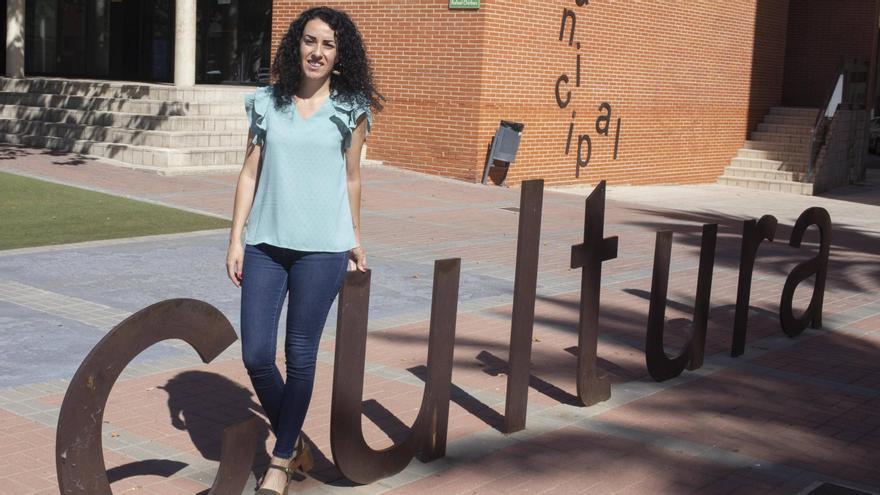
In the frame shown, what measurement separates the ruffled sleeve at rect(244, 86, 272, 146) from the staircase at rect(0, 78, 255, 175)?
11673 mm

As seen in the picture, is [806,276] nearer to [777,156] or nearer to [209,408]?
[209,408]

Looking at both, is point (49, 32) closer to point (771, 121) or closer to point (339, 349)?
point (771, 121)

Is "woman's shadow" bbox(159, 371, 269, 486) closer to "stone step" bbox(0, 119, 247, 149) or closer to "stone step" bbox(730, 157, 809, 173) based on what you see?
"stone step" bbox(0, 119, 247, 149)

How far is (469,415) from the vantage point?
6.16 m

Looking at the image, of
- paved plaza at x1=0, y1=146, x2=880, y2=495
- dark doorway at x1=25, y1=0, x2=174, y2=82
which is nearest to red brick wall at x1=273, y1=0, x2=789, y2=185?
paved plaza at x1=0, y1=146, x2=880, y2=495

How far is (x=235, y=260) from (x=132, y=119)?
13.7 metres

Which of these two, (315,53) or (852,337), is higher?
(315,53)

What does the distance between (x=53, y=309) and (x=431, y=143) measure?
11167 mm

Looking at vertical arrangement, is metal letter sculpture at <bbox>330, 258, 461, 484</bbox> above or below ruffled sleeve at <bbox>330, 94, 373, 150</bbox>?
below

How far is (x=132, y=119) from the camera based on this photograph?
58.0ft

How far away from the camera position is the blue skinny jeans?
455 cm

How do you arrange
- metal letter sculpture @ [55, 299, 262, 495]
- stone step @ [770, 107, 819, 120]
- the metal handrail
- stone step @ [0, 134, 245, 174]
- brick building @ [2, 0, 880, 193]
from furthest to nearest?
stone step @ [770, 107, 819, 120] → the metal handrail → brick building @ [2, 0, 880, 193] → stone step @ [0, 134, 245, 174] → metal letter sculpture @ [55, 299, 262, 495]

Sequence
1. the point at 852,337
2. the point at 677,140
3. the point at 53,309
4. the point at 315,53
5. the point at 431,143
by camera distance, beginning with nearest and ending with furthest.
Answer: the point at 315,53 < the point at 53,309 < the point at 852,337 < the point at 431,143 < the point at 677,140

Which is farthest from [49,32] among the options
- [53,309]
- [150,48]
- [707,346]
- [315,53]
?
[315,53]
